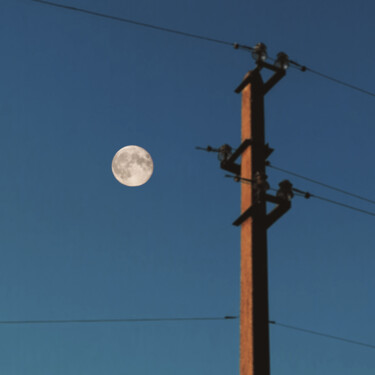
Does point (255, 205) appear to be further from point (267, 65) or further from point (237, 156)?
point (267, 65)

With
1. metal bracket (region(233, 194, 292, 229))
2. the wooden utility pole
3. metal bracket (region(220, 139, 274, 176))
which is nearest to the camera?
the wooden utility pole

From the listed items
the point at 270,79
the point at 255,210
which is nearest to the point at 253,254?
the point at 255,210

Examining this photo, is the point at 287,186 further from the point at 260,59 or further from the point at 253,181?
the point at 260,59

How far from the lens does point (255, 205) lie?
9.42 meters

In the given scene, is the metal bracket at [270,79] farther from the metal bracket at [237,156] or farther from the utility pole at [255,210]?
the metal bracket at [237,156]

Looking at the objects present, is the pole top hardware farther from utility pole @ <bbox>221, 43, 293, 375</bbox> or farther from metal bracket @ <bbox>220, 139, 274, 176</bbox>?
metal bracket @ <bbox>220, 139, 274, 176</bbox>

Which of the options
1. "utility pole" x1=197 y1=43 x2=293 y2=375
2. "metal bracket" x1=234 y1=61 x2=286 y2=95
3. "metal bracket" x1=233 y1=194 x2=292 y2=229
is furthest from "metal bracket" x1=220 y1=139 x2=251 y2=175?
"metal bracket" x1=234 y1=61 x2=286 y2=95

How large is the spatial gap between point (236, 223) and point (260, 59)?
3000 mm

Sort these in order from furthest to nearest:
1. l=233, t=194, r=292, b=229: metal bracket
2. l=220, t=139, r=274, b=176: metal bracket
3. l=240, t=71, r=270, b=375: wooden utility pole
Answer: l=220, t=139, r=274, b=176: metal bracket
l=233, t=194, r=292, b=229: metal bracket
l=240, t=71, r=270, b=375: wooden utility pole

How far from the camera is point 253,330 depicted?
852 centimetres

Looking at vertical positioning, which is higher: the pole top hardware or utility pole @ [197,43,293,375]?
the pole top hardware

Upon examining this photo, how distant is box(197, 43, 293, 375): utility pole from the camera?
853cm

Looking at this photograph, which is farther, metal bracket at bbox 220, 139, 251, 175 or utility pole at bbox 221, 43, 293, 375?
metal bracket at bbox 220, 139, 251, 175

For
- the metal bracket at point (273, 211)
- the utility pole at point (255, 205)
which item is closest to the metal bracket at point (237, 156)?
the utility pole at point (255, 205)
